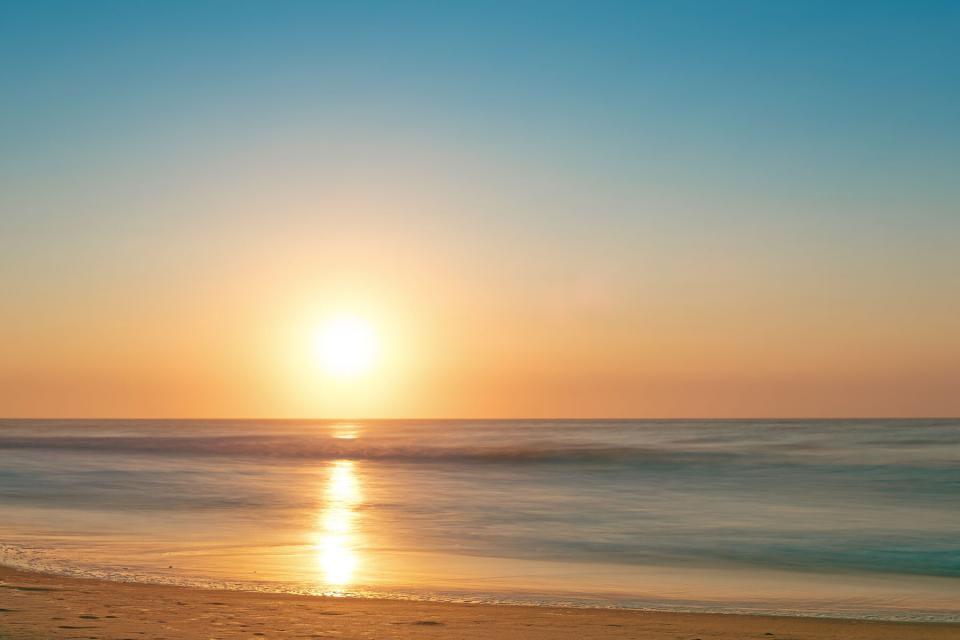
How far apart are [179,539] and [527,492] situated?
15565 millimetres

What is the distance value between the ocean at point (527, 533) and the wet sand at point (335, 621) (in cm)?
89

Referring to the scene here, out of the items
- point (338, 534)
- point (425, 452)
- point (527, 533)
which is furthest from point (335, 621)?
point (425, 452)

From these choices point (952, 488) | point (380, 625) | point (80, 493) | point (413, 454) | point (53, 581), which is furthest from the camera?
point (413, 454)

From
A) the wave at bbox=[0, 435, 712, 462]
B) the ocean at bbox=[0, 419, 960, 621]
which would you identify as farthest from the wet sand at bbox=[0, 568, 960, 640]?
the wave at bbox=[0, 435, 712, 462]

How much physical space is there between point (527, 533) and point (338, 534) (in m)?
3.67

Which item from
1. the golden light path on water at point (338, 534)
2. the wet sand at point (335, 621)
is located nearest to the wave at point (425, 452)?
the golden light path on water at point (338, 534)

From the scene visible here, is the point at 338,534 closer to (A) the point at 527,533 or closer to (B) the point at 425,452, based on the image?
(A) the point at 527,533

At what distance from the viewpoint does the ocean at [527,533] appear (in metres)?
11.8

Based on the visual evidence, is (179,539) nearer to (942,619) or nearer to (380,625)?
(380,625)

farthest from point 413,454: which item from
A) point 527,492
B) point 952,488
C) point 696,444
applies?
point 952,488

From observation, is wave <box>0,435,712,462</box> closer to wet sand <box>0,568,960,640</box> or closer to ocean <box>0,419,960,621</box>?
ocean <box>0,419,960,621</box>

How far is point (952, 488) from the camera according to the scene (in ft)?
98.3

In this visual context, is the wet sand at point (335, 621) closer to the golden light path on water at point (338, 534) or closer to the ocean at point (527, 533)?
the ocean at point (527, 533)

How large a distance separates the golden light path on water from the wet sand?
178 centimetres
